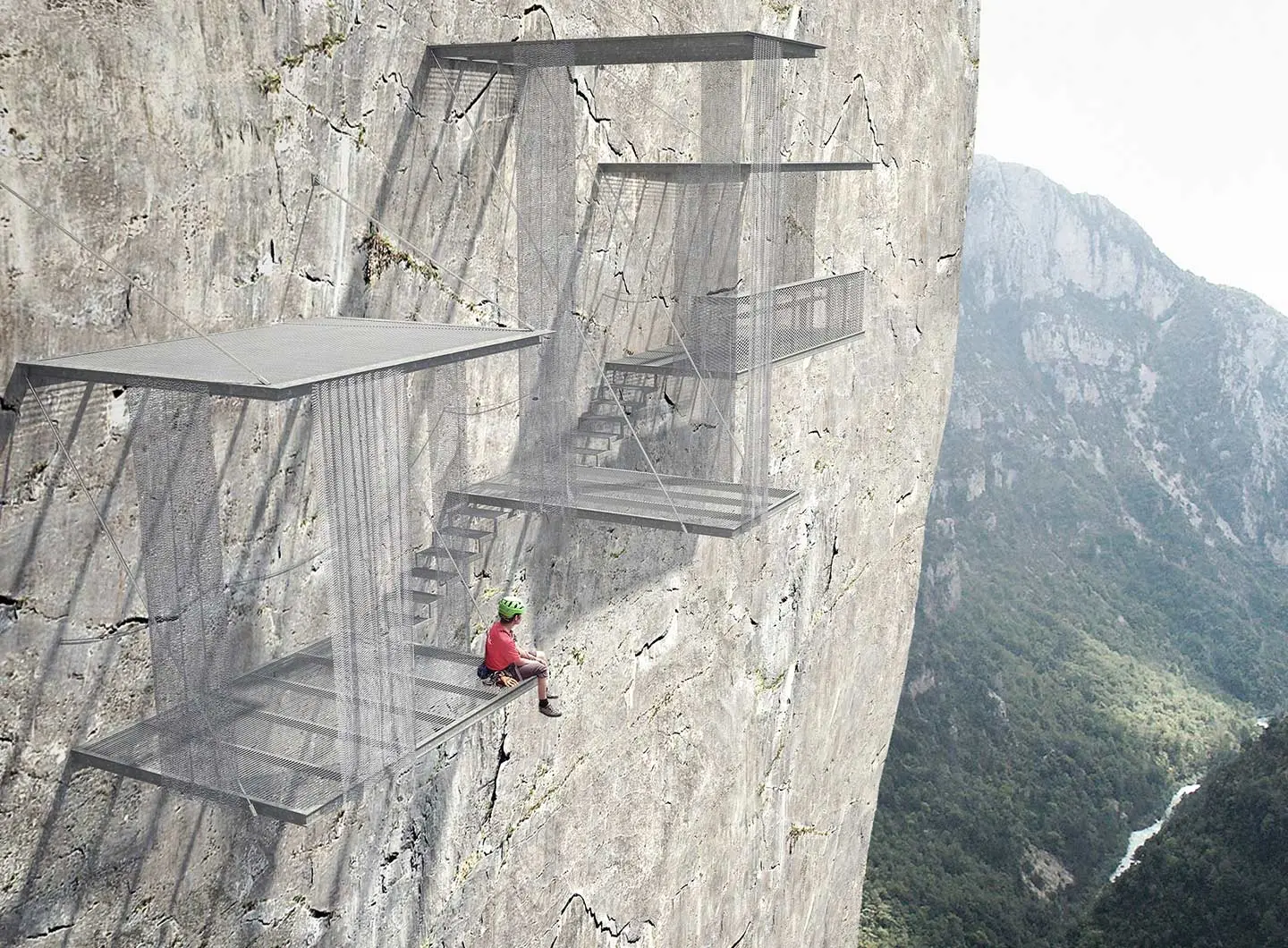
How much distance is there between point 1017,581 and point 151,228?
46.2 metres

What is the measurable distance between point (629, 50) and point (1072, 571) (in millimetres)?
48517

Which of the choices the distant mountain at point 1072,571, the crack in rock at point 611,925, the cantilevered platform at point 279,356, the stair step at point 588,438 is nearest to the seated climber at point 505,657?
the stair step at point 588,438

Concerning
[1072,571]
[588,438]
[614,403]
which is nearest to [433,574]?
[588,438]

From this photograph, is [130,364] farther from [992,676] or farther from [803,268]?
[992,676]

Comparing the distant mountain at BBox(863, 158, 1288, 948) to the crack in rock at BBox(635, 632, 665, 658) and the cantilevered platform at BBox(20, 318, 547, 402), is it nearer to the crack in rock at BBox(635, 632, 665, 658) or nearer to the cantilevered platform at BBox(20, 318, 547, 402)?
the crack in rock at BBox(635, 632, 665, 658)

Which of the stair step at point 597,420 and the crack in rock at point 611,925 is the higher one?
the stair step at point 597,420

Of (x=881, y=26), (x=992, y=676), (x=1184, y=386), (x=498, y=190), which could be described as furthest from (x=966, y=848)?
(x=1184, y=386)

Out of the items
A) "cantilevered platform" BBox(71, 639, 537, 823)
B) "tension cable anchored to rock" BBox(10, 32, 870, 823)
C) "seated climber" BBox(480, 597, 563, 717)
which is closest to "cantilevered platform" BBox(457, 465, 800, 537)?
"tension cable anchored to rock" BBox(10, 32, 870, 823)

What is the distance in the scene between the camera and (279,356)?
8.88ft

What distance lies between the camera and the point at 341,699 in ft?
9.60

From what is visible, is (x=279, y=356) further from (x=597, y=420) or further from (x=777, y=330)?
(x=777, y=330)

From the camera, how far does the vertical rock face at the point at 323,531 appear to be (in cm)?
281

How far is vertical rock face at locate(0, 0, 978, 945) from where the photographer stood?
2809 millimetres

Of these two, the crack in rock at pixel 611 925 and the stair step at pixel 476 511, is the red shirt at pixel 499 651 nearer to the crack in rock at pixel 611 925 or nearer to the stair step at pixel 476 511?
the stair step at pixel 476 511
